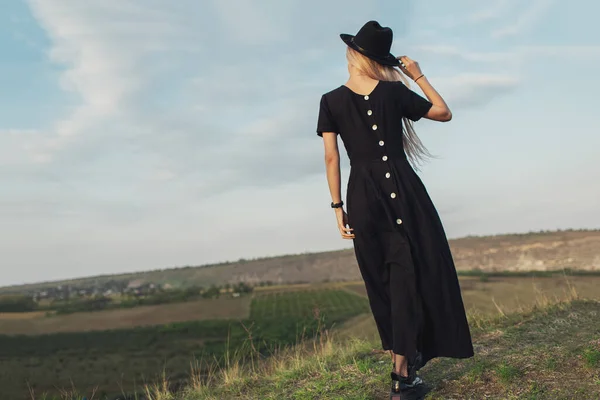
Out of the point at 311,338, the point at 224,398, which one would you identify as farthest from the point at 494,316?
the point at 224,398

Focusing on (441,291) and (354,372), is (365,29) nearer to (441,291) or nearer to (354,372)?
(441,291)

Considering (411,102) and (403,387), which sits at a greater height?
(411,102)

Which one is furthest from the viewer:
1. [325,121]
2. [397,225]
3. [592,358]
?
[592,358]

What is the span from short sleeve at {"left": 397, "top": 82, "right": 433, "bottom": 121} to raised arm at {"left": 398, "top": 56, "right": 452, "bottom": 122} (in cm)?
4

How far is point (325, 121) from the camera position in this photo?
14.7 feet

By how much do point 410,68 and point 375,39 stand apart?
37cm

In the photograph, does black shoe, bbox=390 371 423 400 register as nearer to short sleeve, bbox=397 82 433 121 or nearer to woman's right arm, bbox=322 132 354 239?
woman's right arm, bbox=322 132 354 239

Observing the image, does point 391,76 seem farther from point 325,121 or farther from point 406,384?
point 406,384

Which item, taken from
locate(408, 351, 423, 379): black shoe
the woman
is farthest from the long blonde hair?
locate(408, 351, 423, 379): black shoe

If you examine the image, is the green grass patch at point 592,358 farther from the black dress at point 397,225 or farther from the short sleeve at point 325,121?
the short sleeve at point 325,121

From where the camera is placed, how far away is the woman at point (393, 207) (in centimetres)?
435

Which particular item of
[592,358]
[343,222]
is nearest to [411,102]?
[343,222]

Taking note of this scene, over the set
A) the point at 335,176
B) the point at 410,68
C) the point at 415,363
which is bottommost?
the point at 415,363

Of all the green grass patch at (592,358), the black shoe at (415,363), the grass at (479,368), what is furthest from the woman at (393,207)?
the green grass patch at (592,358)
